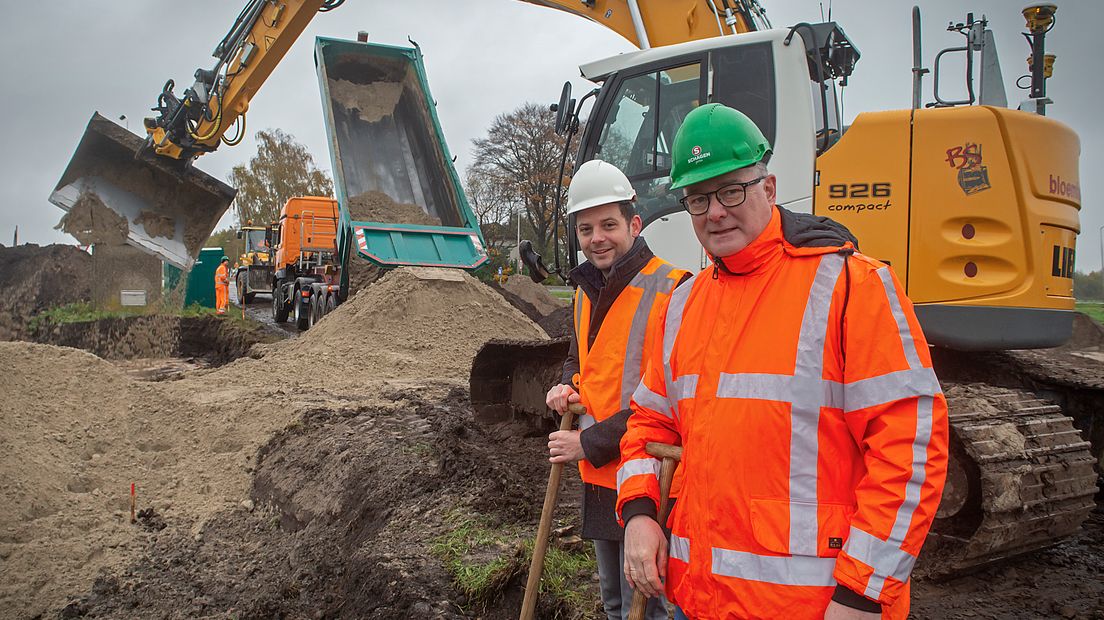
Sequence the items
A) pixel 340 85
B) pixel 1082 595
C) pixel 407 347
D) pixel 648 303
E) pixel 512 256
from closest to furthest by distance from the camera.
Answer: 1. pixel 648 303
2. pixel 1082 595
3. pixel 407 347
4. pixel 340 85
5. pixel 512 256

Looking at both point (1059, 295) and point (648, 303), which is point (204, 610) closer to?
point (648, 303)

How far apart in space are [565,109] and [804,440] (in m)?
4.14

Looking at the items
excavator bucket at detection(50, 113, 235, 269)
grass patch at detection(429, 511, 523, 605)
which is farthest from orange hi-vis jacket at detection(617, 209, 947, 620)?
excavator bucket at detection(50, 113, 235, 269)

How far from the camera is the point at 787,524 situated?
1552 mm

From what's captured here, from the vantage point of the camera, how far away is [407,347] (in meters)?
9.34

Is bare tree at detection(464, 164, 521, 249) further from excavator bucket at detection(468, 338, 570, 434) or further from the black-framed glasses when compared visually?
the black-framed glasses

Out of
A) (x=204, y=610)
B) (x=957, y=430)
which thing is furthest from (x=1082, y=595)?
(x=204, y=610)

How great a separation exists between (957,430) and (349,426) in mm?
4334

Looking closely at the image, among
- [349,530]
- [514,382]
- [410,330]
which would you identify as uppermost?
[410,330]

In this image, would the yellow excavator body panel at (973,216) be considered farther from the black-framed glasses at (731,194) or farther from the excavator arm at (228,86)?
the excavator arm at (228,86)

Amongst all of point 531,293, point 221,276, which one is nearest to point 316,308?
point 221,276

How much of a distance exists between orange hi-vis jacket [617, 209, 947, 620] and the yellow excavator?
7.11 feet

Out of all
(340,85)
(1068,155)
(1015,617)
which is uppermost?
(340,85)

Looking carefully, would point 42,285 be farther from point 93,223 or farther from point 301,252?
point 301,252
